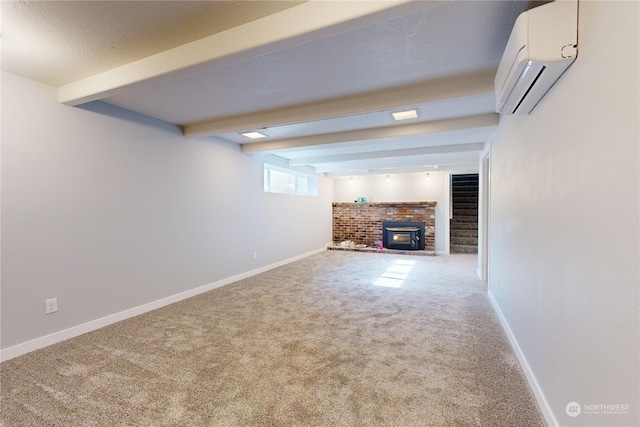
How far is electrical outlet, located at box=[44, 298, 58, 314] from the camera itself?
8.00ft

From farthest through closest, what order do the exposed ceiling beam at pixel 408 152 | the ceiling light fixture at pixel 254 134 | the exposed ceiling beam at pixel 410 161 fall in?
the exposed ceiling beam at pixel 410 161, the exposed ceiling beam at pixel 408 152, the ceiling light fixture at pixel 254 134

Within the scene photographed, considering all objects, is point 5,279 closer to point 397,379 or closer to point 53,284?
point 53,284

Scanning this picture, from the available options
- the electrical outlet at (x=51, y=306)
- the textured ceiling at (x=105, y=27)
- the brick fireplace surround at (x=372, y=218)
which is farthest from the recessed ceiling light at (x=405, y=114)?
the brick fireplace surround at (x=372, y=218)

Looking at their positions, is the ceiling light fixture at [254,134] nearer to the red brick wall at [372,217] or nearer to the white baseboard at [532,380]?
the white baseboard at [532,380]

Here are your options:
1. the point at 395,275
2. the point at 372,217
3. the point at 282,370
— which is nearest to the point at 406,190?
the point at 372,217

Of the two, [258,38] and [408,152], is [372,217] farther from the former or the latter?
[258,38]

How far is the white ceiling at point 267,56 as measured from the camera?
4.94 ft

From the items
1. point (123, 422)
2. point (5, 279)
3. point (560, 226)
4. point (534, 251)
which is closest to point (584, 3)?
point (560, 226)

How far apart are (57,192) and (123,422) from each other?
205 centimetres

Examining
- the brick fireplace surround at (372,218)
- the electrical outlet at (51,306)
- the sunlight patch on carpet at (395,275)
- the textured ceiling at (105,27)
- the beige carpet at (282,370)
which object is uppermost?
the textured ceiling at (105,27)

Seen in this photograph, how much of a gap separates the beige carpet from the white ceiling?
206 centimetres

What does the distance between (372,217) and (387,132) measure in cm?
465

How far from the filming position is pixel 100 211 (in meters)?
2.81

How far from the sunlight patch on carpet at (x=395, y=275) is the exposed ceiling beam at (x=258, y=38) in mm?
3560
